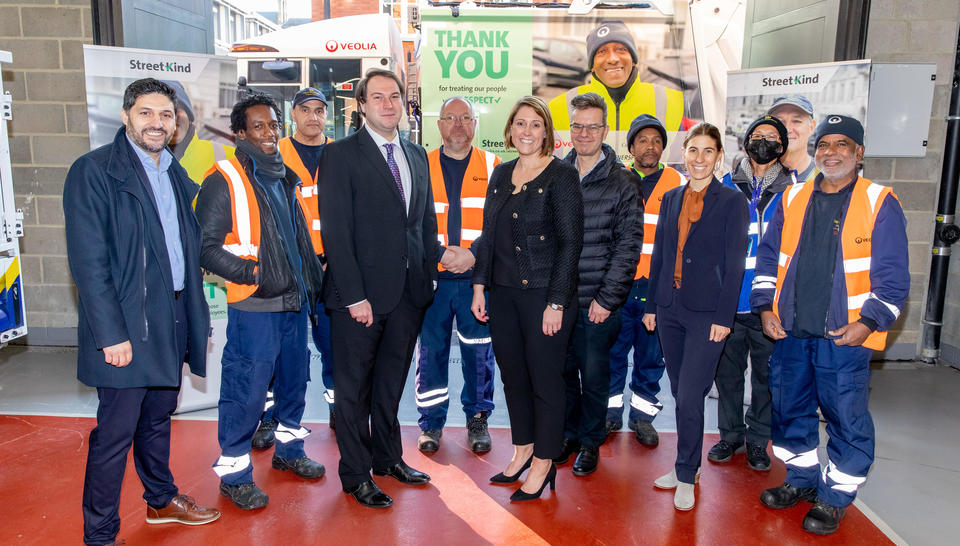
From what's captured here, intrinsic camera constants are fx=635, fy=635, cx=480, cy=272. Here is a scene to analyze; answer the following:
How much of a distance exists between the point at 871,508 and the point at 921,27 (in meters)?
4.12

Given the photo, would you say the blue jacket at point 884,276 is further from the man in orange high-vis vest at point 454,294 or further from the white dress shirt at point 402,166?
the white dress shirt at point 402,166

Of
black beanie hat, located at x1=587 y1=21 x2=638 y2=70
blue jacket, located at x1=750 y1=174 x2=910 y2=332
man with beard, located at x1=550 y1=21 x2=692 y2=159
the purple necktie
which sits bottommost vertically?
blue jacket, located at x1=750 y1=174 x2=910 y2=332

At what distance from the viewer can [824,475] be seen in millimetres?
2867

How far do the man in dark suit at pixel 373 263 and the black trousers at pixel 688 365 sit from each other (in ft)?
3.76

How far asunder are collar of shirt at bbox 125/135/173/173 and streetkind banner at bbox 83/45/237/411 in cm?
143

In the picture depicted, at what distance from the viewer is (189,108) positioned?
12.9ft

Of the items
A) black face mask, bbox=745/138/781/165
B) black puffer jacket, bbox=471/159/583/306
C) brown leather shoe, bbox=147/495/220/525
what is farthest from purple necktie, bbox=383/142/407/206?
black face mask, bbox=745/138/781/165

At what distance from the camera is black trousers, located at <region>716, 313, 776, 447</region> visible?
11.3ft

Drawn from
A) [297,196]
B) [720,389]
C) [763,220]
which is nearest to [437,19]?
[297,196]

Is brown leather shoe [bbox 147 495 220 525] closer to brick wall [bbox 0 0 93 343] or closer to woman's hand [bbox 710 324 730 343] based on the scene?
woman's hand [bbox 710 324 730 343]

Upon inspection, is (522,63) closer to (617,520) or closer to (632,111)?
(632,111)

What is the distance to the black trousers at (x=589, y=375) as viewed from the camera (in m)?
3.15

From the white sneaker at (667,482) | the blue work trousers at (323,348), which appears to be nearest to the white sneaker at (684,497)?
the white sneaker at (667,482)

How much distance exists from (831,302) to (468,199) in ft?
6.23
